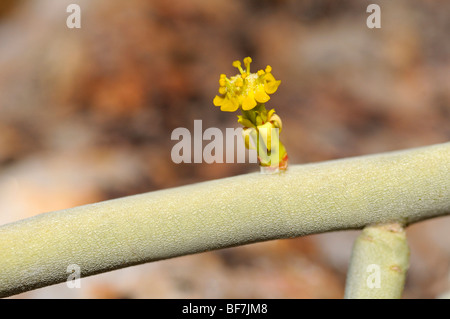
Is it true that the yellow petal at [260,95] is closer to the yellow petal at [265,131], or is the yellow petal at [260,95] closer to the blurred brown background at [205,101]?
the yellow petal at [265,131]

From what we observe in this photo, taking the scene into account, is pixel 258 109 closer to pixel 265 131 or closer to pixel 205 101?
pixel 265 131

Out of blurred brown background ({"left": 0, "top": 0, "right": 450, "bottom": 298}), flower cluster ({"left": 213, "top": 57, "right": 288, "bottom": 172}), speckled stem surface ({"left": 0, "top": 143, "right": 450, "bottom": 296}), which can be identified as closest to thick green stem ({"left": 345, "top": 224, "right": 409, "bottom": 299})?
speckled stem surface ({"left": 0, "top": 143, "right": 450, "bottom": 296})

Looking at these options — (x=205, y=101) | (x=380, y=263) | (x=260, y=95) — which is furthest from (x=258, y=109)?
(x=205, y=101)

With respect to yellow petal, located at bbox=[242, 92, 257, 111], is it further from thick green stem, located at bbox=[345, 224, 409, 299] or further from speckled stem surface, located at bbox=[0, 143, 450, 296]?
thick green stem, located at bbox=[345, 224, 409, 299]

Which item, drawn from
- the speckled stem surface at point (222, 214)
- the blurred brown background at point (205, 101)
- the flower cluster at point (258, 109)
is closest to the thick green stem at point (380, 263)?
the speckled stem surface at point (222, 214)

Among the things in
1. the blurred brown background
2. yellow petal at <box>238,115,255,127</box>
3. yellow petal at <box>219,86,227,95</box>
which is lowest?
yellow petal at <box>238,115,255,127</box>
